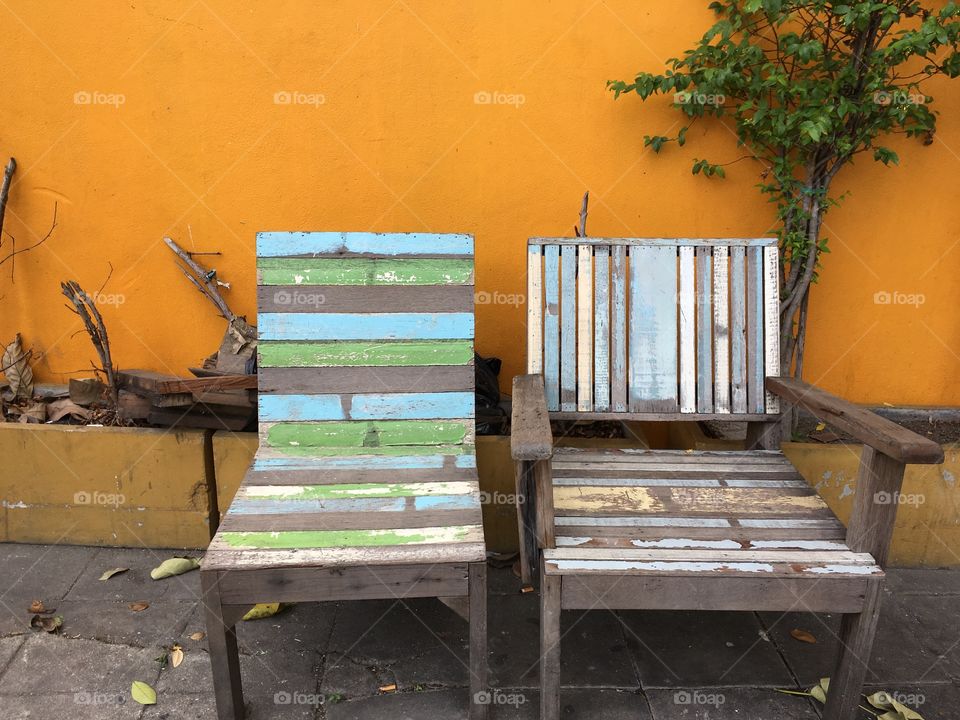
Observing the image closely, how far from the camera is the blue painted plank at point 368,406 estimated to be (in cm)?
250

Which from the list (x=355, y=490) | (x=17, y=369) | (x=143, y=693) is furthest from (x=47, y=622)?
(x=17, y=369)

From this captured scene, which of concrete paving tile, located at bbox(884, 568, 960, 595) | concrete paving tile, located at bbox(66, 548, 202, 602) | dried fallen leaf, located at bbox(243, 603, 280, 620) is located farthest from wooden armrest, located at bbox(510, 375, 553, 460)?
concrete paving tile, located at bbox(884, 568, 960, 595)

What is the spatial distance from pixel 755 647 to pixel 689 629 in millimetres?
215

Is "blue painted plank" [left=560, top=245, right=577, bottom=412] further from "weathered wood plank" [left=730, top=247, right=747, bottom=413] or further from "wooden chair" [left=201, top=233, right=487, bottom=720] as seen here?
"weathered wood plank" [left=730, top=247, right=747, bottom=413]

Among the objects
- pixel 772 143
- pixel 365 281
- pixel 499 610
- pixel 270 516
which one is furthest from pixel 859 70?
pixel 270 516

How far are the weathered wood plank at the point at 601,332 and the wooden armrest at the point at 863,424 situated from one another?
568 mm

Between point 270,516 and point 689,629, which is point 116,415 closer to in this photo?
point 270,516

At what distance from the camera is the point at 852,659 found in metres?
1.91

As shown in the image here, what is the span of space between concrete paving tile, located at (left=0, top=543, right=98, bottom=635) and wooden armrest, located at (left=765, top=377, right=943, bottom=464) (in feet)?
8.69

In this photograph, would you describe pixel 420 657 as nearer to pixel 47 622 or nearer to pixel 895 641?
pixel 47 622

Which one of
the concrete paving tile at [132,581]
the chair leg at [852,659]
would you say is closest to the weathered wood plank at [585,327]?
the chair leg at [852,659]

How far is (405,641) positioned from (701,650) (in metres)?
0.98

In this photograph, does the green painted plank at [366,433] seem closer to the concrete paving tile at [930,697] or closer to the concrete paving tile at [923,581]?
the concrete paving tile at [930,697]

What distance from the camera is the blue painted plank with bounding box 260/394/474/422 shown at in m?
2.50
